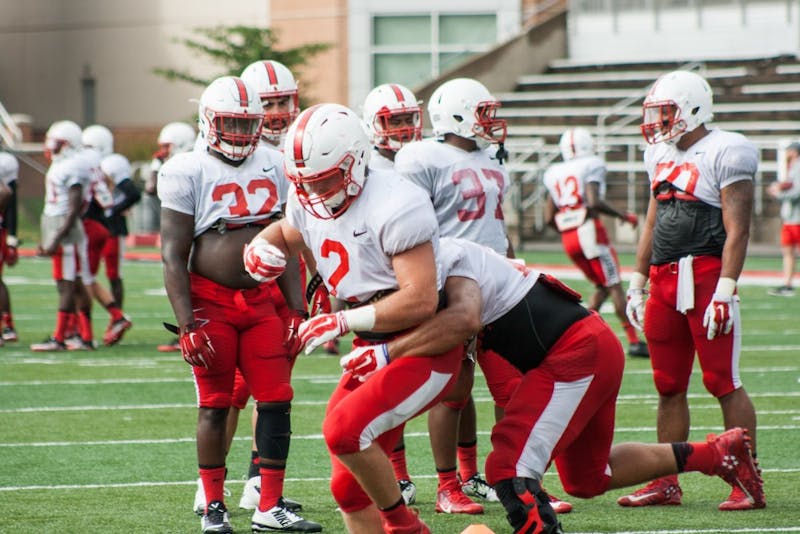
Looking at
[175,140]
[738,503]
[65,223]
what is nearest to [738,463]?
[738,503]

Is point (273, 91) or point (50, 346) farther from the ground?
point (273, 91)

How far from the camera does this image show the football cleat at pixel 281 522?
17.9 feet

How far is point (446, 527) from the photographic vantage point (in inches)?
217

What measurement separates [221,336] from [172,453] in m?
1.82

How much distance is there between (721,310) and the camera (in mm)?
5691

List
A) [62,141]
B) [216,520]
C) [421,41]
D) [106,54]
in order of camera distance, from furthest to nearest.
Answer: [106,54] → [421,41] → [62,141] → [216,520]

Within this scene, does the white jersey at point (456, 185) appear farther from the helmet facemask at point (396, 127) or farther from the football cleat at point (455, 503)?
the football cleat at point (455, 503)

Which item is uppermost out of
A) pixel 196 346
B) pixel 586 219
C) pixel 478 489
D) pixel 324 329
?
pixel 324 329

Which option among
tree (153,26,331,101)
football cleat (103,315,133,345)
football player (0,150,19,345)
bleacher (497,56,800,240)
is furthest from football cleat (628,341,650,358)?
tree (153,26,331,101)

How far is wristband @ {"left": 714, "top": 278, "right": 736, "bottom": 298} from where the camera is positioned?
5.69 meters

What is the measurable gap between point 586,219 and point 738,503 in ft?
19.0

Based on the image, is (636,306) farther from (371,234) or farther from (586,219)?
(586,219)

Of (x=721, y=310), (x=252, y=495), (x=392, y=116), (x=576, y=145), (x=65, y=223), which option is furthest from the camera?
(x=576, y=145)

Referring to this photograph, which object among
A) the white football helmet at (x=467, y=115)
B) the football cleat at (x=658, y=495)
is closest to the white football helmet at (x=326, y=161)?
the white football helmet at (x=467, y=115)
